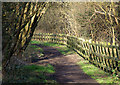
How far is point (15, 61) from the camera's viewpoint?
11.3 metres

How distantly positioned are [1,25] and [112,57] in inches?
191

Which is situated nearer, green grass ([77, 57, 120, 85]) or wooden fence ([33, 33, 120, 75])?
A: green grass ([77, 57, 120, 85])

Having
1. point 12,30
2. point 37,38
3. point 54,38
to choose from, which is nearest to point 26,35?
point 12,30

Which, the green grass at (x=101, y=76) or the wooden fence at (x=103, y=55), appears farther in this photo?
the wooden fence at (x=103, y=55)

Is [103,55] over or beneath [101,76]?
over

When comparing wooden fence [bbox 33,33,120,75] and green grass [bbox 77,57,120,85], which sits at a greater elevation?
wooden fence [bbox 33,33,120,75]

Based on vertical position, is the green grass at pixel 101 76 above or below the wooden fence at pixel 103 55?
below

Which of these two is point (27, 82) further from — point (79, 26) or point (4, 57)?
point (79, 26)

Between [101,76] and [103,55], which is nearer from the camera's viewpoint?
[101,76]

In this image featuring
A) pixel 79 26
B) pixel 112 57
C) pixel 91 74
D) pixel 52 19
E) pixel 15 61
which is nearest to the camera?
pixel 112 57

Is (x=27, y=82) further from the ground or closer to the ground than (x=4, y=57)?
closer to the ground

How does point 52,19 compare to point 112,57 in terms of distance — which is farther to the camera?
point 52,19

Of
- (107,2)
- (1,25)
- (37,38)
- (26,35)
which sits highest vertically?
(107,2)

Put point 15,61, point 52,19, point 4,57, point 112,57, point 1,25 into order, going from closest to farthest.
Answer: point 1,25 → point 4,57 → point 112,57 → point 15,61 → point 52,19
